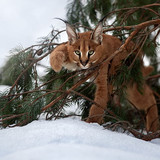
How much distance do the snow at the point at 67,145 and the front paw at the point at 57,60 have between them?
1.63 feet

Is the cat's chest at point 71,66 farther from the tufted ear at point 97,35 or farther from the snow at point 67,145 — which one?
the snow at point 67,145

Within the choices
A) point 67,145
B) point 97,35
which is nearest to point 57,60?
point 97,35

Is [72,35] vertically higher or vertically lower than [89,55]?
higher

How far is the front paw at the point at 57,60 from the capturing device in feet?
6.62

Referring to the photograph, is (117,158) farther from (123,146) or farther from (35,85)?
(35,85)

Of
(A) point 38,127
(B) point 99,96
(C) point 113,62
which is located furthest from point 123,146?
(C) point 113,62

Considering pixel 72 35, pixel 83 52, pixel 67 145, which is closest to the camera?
pixel 67 145

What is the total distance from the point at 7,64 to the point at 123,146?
1.43 metres

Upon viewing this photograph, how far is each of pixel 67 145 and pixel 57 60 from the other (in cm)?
86

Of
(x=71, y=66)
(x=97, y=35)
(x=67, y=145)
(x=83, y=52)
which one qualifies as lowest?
(x=67, y=145)

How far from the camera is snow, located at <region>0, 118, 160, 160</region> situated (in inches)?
49.0

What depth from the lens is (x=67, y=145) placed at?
1.33 meters

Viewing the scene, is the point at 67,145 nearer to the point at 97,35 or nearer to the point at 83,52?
the point at 83,52

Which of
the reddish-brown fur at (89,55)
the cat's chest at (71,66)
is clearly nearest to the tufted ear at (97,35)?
the reddish-brown fur at (89,55)
